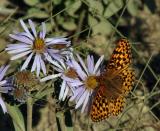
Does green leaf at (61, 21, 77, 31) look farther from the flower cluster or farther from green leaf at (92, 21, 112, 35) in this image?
the flower cluster

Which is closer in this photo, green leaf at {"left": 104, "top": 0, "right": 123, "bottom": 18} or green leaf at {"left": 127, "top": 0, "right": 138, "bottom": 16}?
green leaf at {"left": 104, "top": 0, "right": 123, "bottom": 18}

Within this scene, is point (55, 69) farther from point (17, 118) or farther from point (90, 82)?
point (17, 118)

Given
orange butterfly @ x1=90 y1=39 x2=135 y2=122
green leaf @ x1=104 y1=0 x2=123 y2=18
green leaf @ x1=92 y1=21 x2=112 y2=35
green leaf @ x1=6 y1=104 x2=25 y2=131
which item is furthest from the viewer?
green leaf @ x1=92 y1=21 x2=112 y2=35

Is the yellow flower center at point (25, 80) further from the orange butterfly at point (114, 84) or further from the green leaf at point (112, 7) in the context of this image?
the green leaf at point (112, 7)

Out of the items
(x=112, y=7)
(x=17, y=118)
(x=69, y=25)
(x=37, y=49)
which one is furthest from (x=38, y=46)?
(x=69, y=25)

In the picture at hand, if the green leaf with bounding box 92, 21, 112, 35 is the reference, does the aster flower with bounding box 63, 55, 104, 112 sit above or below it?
below

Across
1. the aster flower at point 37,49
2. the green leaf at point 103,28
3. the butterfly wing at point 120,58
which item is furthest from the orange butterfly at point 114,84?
the green leaf at point 103,28

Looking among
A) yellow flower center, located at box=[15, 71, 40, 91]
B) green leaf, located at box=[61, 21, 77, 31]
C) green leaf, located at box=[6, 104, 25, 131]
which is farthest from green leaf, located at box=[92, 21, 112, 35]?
yellow flower center, located at box=[15, 71, 40, 91]
